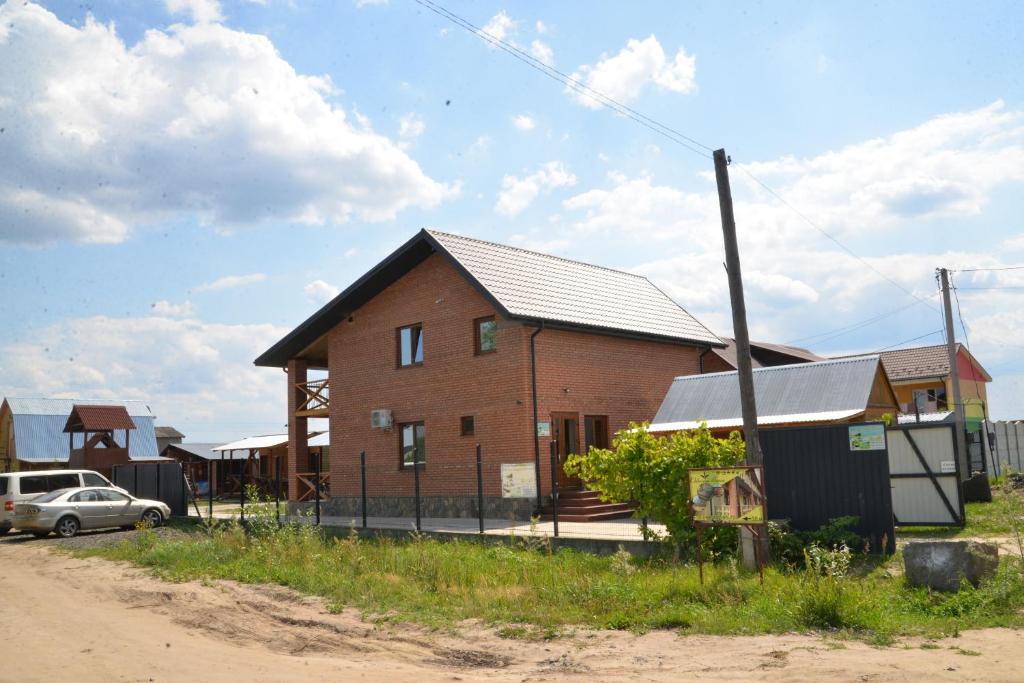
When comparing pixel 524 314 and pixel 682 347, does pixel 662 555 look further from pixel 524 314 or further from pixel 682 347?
pixel 682 347

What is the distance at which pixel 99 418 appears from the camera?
36188 mm

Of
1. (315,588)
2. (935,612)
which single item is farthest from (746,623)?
(315,588)

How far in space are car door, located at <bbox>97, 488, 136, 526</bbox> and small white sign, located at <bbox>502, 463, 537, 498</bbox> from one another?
38.3ft

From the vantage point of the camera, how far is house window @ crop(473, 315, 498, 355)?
22.3 m

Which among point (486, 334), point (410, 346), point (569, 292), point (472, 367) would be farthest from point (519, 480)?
point (569, 292)

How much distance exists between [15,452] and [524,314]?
138 feet

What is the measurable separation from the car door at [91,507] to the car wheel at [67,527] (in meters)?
0.20

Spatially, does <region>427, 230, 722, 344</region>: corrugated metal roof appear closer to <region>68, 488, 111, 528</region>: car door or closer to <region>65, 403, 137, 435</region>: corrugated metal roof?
<region>68, 488, 111, 528</region>: car door

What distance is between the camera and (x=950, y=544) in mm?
10312

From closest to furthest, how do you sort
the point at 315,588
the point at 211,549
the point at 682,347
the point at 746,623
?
the point at 746,623 < the point at 315,588 < the point at 211,549 < the point at 682,347

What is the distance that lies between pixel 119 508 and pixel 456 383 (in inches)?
393

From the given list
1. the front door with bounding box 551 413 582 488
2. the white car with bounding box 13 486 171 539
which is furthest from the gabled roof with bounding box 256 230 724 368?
the white car with bounding box 13 486 171 539

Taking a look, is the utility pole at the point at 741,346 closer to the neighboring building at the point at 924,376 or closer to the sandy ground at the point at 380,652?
the sandy ground at the point at 380,652

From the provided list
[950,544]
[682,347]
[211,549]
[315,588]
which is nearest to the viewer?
[950,544]
